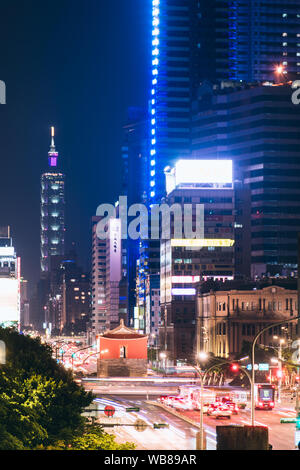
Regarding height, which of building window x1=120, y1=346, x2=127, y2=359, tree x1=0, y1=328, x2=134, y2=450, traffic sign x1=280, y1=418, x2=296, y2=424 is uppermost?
tree x1=0, y1=328, x2=134, y2=450

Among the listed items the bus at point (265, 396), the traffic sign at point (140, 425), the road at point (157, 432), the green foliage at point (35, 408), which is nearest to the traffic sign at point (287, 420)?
the road at point (157, 432)

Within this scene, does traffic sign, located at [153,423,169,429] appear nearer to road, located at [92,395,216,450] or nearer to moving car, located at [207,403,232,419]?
road, located at [92,395,216,450]

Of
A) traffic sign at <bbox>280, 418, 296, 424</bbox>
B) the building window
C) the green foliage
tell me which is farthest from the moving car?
the building window

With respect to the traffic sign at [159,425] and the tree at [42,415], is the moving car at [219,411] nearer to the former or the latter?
the traffic sign at [159,425]

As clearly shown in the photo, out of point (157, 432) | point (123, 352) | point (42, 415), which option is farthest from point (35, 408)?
point (123, 352)

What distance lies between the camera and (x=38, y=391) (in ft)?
229

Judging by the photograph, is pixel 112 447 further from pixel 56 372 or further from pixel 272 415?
pixel 272 415

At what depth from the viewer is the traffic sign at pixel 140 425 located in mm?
97875

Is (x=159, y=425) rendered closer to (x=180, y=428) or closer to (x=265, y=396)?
(x=180, y=428)

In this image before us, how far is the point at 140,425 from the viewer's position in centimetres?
10062

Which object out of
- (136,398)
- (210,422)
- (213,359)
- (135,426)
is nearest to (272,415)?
(210,422)

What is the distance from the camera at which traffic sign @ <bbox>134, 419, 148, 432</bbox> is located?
9788cm
